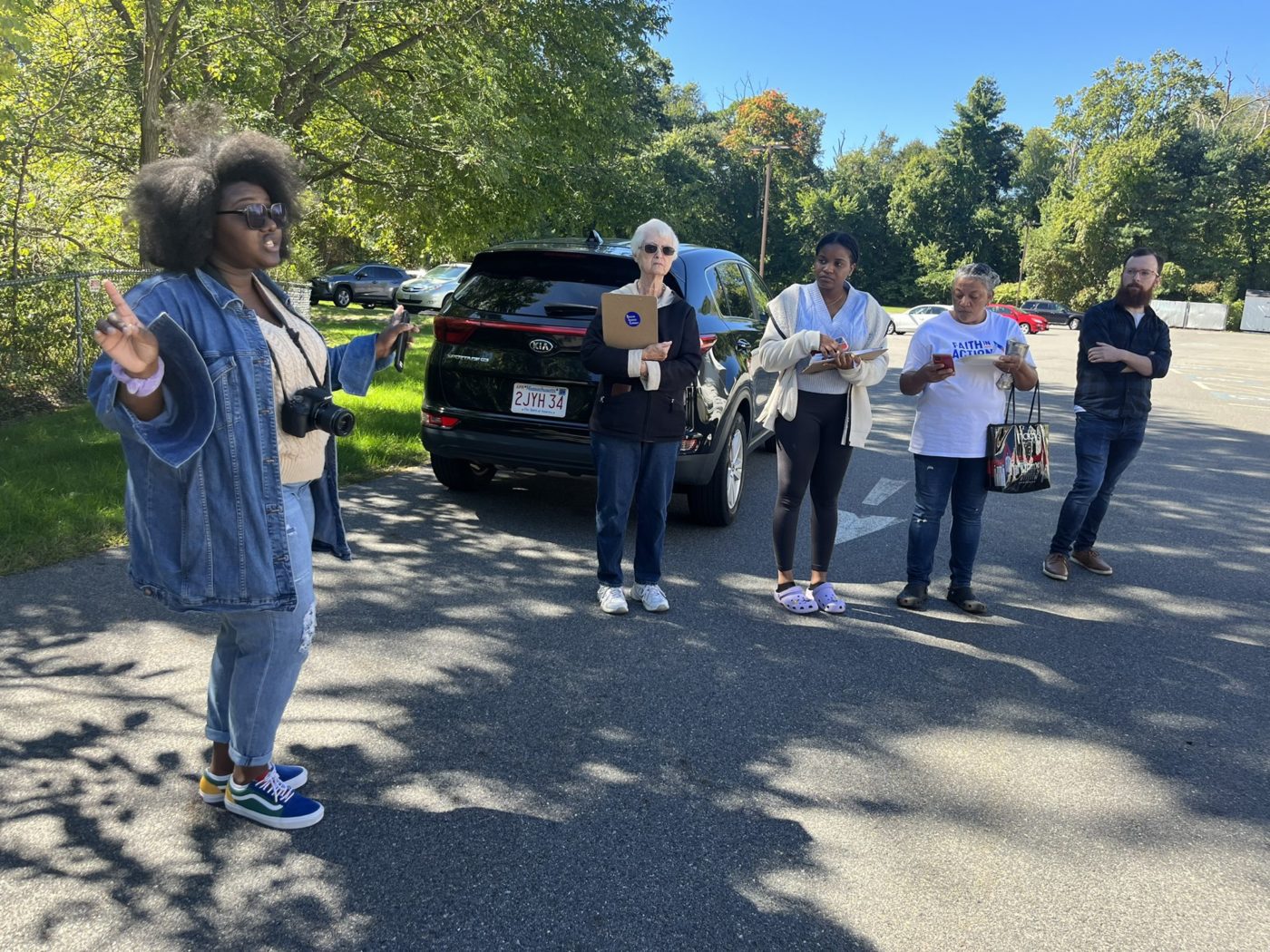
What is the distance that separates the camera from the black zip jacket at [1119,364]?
5.59m

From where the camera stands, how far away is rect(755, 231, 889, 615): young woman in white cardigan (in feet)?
15.6

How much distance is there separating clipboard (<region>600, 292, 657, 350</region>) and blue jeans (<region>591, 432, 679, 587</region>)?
0.48 meters

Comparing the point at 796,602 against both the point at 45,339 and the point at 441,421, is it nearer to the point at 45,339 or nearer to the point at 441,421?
the point at 441,421

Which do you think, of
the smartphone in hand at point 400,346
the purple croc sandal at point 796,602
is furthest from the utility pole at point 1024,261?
the smartphone in hand at point 400,346

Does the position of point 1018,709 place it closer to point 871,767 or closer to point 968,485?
point 871,767

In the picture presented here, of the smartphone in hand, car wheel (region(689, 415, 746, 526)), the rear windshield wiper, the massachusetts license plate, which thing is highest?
the rear windshield wiper

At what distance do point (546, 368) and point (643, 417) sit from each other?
140cm

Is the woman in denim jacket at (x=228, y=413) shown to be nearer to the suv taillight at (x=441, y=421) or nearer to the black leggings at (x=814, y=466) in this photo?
the black leggings at (x=814, y=466)

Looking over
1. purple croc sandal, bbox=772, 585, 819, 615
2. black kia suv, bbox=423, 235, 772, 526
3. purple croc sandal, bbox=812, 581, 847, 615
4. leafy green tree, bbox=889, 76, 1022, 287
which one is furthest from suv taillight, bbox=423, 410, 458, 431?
leafy green tree, bbox=889, 76, 1022, 287

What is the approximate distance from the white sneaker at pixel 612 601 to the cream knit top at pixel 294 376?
2216 millimetres

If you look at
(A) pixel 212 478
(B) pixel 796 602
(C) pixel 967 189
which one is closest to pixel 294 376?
(A) pixel 212 478

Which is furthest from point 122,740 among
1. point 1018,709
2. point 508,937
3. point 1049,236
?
point 1049,236

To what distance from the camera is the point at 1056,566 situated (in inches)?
232

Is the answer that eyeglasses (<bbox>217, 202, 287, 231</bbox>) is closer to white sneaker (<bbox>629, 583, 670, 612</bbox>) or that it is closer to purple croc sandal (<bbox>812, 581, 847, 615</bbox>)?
white sneaker (<bbox>629, 583, 670, 612</bbox>)
